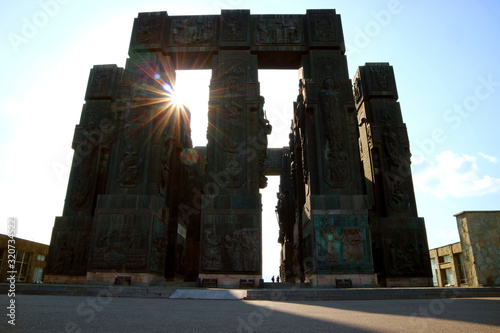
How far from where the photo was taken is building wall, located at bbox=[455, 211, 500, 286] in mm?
10289

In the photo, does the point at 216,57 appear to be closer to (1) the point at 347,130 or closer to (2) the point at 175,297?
(1) the point at 347,130

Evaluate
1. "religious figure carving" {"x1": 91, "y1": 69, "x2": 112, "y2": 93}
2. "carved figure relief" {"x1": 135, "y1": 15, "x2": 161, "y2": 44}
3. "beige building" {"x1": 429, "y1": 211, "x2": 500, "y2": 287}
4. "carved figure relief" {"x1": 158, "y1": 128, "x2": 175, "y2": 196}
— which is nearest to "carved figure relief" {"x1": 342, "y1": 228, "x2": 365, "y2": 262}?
"beige building" {"x1": 429, "y1": 211, "x2": 500, "y2": 287}

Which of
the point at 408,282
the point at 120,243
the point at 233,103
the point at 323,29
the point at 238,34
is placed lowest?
the point at 408,282

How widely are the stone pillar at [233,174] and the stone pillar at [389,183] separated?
6212 mm

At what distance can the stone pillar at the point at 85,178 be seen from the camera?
51.5ft

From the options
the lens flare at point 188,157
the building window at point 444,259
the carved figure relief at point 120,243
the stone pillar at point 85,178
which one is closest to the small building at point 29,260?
the stone pillar at point 85,178

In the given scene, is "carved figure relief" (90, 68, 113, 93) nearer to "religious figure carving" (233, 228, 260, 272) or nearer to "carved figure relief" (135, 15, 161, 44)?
"carved figure relief" (135, 15, 161, 44)

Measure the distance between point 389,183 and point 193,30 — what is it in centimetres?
1380

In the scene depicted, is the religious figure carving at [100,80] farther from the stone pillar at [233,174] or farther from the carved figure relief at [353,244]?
the carved figure relief at [353,244]

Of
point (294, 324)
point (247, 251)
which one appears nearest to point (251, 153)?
point (247, 251)

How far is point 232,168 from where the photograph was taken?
15789 mm

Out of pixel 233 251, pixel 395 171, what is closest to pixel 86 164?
pixel 233 251

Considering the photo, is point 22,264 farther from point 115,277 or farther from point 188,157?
point 188,157

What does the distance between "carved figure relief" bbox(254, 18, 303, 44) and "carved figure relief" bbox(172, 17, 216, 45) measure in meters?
2.67
